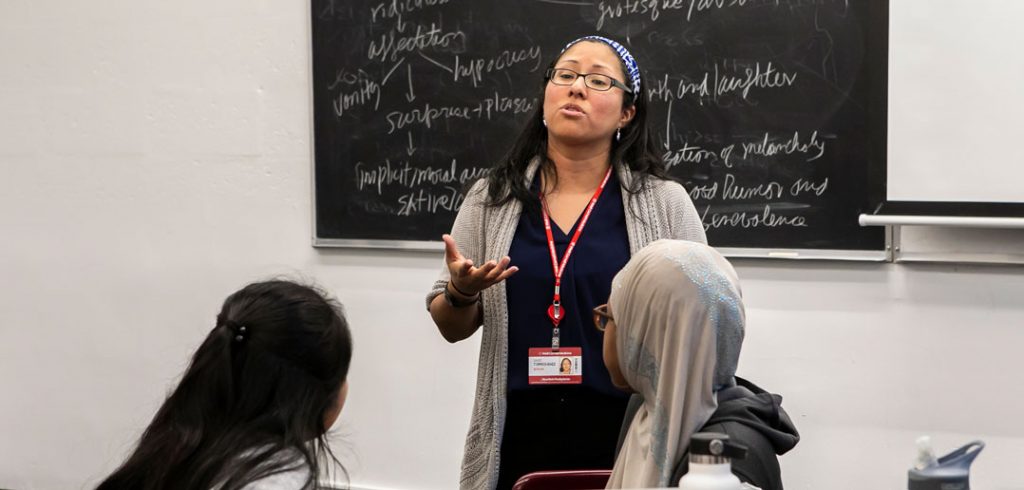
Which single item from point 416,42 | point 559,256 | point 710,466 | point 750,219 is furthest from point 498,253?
point 416,42

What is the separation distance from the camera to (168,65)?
4.11m

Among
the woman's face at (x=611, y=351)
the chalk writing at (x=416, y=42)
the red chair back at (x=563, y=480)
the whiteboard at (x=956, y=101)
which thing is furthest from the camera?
the chalk writing at (x=416, y=42)

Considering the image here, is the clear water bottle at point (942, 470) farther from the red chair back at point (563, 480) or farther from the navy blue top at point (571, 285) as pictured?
the navy blue top at point (571, 285)

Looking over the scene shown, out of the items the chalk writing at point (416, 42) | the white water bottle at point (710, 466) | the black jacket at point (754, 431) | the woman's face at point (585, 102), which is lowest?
the black jacket at point (754, 431)

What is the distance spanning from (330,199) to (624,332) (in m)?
2.28

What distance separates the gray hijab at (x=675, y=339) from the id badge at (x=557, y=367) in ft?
1.52

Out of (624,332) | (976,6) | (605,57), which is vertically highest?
(976,6)

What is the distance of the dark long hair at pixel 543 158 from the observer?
7.80 feet

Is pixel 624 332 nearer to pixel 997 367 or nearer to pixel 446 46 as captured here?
pixel 997 367

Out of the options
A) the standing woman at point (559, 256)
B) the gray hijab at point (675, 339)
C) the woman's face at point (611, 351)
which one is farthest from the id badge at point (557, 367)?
the gray hijab at point (675, 339)

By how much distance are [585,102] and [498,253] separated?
0.36 meters

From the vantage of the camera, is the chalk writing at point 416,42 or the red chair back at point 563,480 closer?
the red chair back at point 563,480

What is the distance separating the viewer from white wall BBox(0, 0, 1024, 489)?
10.9 ft

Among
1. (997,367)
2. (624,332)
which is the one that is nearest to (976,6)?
(997,367)
